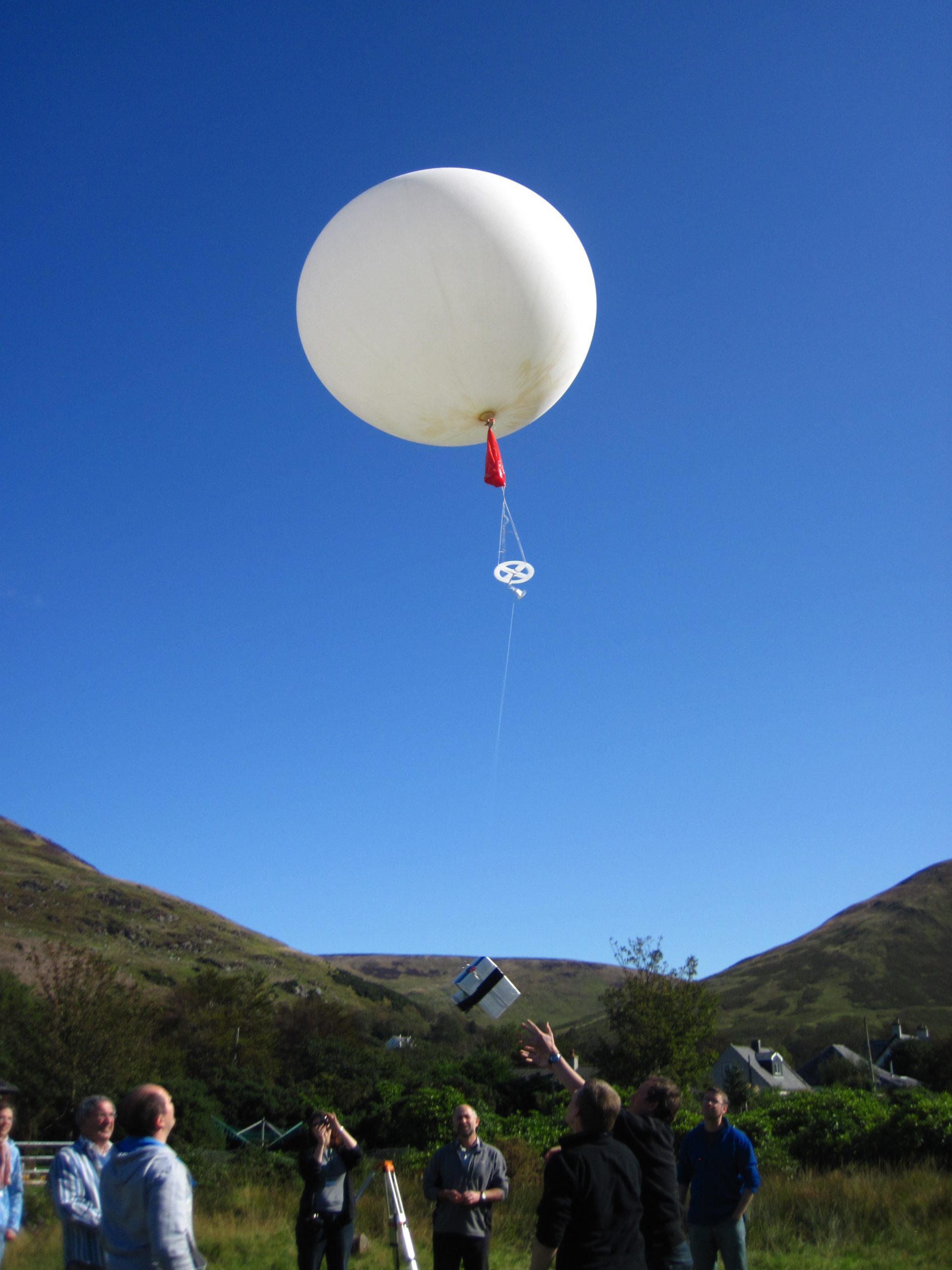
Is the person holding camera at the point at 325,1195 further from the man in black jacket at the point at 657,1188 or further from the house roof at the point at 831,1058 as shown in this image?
the house roof at the point at 831,1058

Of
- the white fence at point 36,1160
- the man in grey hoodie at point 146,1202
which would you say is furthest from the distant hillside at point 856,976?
the man in grey hoodie at point 146,1202

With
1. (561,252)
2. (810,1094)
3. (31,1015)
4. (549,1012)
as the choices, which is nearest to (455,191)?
(561,252)

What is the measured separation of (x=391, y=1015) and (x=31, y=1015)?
4483 cm

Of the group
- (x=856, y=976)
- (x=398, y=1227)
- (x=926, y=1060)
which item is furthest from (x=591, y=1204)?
(x=856, y=976)

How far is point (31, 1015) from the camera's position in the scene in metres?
30.5

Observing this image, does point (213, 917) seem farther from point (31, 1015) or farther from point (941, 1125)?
point (941, 1125)

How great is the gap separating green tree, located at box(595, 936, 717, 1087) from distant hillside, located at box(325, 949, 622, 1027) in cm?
8553

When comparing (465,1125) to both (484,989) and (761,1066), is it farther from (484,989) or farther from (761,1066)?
(761,1066)

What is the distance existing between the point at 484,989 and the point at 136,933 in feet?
261

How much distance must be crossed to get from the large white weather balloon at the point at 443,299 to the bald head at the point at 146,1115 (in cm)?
560

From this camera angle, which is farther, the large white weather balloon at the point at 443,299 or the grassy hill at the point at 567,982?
the grassy hill at the point at 567,982

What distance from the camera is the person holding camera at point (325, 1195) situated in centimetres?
575

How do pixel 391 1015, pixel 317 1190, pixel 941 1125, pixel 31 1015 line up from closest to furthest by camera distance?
1. pixel 317 1190
2. pixel 941 1125
3. pixel 31 1015
4. pixel 391 1015

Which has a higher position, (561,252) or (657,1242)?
(561,252)
